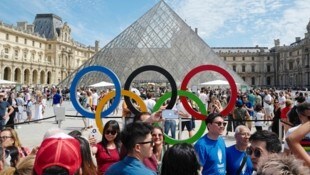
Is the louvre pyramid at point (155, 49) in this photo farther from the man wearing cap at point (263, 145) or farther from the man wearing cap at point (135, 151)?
the man wearing cap at point (135, 151)

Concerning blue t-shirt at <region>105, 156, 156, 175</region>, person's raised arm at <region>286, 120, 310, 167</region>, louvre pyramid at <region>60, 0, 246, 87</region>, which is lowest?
blue t-shirt at <region>105, 156, 156, 175</region>

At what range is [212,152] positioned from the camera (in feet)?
11.8

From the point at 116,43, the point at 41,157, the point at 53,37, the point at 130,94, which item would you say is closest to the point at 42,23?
the point at 53,37

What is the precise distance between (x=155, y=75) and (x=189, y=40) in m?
4.82

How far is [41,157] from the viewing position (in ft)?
5.88

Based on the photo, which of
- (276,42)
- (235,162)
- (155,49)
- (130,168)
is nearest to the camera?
(130,168)

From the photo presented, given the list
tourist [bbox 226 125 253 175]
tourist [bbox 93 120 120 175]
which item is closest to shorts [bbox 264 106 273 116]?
tourist [bbox 226 125 253 175]

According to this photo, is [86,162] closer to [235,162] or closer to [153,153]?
[153,153]

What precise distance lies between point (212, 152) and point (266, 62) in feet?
305

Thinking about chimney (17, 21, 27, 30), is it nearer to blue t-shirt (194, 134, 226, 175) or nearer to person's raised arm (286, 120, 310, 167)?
blue t-shirt (194, 134, 226, 175)

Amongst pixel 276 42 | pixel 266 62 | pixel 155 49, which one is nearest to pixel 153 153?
pixel 155 49

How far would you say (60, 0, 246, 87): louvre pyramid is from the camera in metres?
31.2

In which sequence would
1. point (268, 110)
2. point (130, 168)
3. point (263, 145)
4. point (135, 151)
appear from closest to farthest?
point (130, 168), point (135, 151), point (263, 145), point (268, 110)

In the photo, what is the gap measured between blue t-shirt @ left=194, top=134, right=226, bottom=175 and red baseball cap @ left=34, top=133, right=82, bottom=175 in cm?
198
